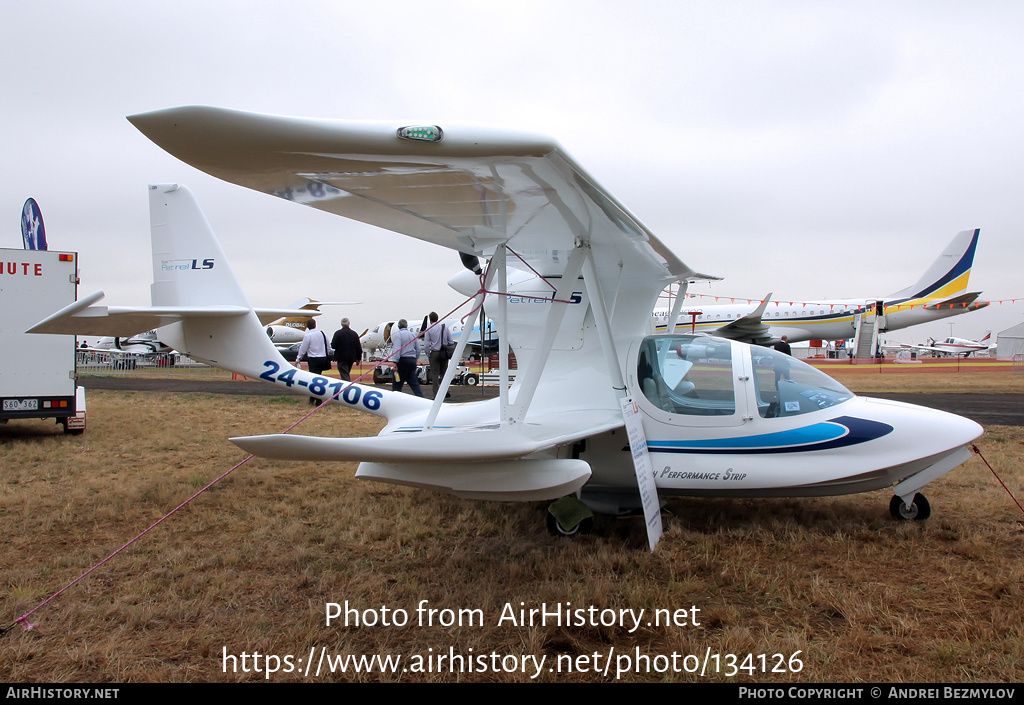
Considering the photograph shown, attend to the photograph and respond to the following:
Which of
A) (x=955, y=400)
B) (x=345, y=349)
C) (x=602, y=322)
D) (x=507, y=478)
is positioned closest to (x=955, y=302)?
(x=955, y=400)

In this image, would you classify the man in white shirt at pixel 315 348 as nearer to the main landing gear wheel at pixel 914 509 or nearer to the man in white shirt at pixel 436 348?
the man in white shirt at pixel 436 348

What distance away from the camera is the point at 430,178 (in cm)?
292

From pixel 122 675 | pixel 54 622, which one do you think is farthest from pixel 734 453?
pixel 54 622

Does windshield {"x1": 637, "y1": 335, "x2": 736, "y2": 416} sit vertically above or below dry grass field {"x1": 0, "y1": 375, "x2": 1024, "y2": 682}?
above

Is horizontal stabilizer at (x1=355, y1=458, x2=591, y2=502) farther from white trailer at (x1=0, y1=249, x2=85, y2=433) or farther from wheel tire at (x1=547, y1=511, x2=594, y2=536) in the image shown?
white trailer at (x1=0, y1=249, x2=85, y2=433)

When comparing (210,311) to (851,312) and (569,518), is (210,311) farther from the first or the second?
(851,312)

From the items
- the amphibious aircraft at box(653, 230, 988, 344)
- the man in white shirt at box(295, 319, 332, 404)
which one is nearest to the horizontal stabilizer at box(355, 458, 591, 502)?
the man in white shirt at box(295, 319, 332, 404)

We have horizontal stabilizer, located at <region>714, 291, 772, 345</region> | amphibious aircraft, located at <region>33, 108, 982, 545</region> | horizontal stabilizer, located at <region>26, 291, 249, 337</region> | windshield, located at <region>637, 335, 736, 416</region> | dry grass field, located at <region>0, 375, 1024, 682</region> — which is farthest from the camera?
horizontal stabilizer, located at <region>714, 291, 772, 345</region>

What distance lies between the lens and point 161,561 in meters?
3.92

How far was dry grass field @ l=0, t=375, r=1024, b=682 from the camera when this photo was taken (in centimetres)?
269

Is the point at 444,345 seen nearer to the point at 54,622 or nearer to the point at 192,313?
the point at 192,313

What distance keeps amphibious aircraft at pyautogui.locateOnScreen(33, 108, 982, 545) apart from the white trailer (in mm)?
3711

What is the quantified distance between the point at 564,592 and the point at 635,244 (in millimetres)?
2369

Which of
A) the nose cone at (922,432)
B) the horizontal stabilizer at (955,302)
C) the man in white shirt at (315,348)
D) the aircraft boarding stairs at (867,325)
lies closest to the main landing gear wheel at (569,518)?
the nose cone at (922,432)
